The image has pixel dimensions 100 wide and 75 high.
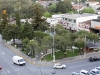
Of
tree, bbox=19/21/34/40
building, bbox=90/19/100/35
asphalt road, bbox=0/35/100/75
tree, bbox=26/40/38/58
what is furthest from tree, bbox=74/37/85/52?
building, bbox=90/19/100/35

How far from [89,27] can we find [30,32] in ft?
51.7

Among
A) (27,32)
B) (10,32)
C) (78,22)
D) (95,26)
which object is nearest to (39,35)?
(27,32)

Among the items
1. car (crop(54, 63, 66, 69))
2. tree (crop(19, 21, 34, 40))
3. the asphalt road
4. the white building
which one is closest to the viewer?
the asphalt road

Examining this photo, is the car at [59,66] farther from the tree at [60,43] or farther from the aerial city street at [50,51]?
the tree at [60,43]

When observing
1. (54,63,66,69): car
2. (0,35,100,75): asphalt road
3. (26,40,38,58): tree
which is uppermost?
(26,40,38,58): tree

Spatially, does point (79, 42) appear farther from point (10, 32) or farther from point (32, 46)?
point (10, 32)

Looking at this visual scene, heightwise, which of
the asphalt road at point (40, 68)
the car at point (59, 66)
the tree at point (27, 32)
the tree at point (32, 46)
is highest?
the tree at point (27, 32)

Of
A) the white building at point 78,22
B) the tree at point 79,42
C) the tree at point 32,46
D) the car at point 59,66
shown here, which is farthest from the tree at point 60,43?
the white building at point 78,22

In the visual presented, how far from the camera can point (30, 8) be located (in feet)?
298

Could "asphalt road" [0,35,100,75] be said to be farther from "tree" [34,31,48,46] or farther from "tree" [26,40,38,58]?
"tree" [34,31,48,46]

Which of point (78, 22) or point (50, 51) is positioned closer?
point (50, 51)

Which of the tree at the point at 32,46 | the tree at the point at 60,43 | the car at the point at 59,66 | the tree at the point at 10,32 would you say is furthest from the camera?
the tree at the point at 10,32

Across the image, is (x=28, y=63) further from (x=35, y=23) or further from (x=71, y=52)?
→ (x=35, y=23)

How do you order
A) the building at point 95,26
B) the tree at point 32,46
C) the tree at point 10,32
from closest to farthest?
1. the tree at point 32,46
2. the tree at point 10,32
3. the building at point 95,26
